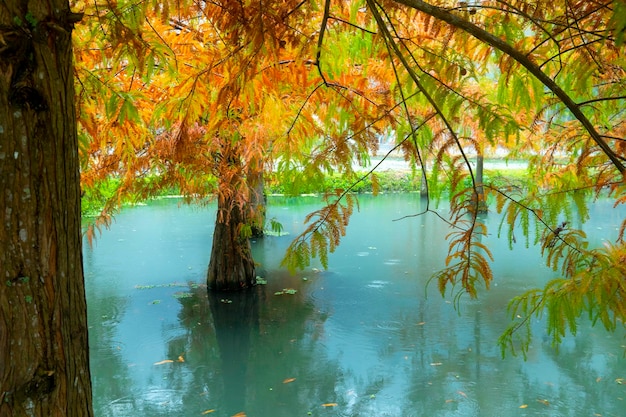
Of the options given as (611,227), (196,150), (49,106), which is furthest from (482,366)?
(611,227)

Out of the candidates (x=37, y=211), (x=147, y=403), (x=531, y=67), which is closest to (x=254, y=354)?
(x=147, y=403)

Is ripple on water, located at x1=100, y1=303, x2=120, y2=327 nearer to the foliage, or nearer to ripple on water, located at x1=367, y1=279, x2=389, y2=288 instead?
the foliage

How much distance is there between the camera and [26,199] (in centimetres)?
121

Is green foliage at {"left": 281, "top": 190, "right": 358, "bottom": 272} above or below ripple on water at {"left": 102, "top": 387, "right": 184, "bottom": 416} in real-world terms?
above

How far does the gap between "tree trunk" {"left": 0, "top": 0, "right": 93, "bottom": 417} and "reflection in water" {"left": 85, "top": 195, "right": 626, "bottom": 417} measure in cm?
265

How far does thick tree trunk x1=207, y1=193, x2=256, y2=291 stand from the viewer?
6.48 meters

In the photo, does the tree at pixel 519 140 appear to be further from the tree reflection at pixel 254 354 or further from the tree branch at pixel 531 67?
the tree reflection at pixel 254 354

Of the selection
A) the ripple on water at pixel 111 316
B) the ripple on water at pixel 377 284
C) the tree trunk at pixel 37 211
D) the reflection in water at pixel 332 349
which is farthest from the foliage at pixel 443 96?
the ripple on water at pixel 377 284

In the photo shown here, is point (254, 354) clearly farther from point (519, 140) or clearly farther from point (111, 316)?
point (519, 140)

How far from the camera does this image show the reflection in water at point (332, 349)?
12.6ft

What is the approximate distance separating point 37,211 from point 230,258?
5462 mm

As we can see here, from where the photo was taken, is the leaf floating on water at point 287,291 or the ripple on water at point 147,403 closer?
the ripple on water at point 147,403

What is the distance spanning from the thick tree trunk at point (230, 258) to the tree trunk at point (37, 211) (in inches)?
199

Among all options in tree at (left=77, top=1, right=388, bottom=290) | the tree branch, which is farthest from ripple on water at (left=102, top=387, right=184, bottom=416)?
the tree branch
